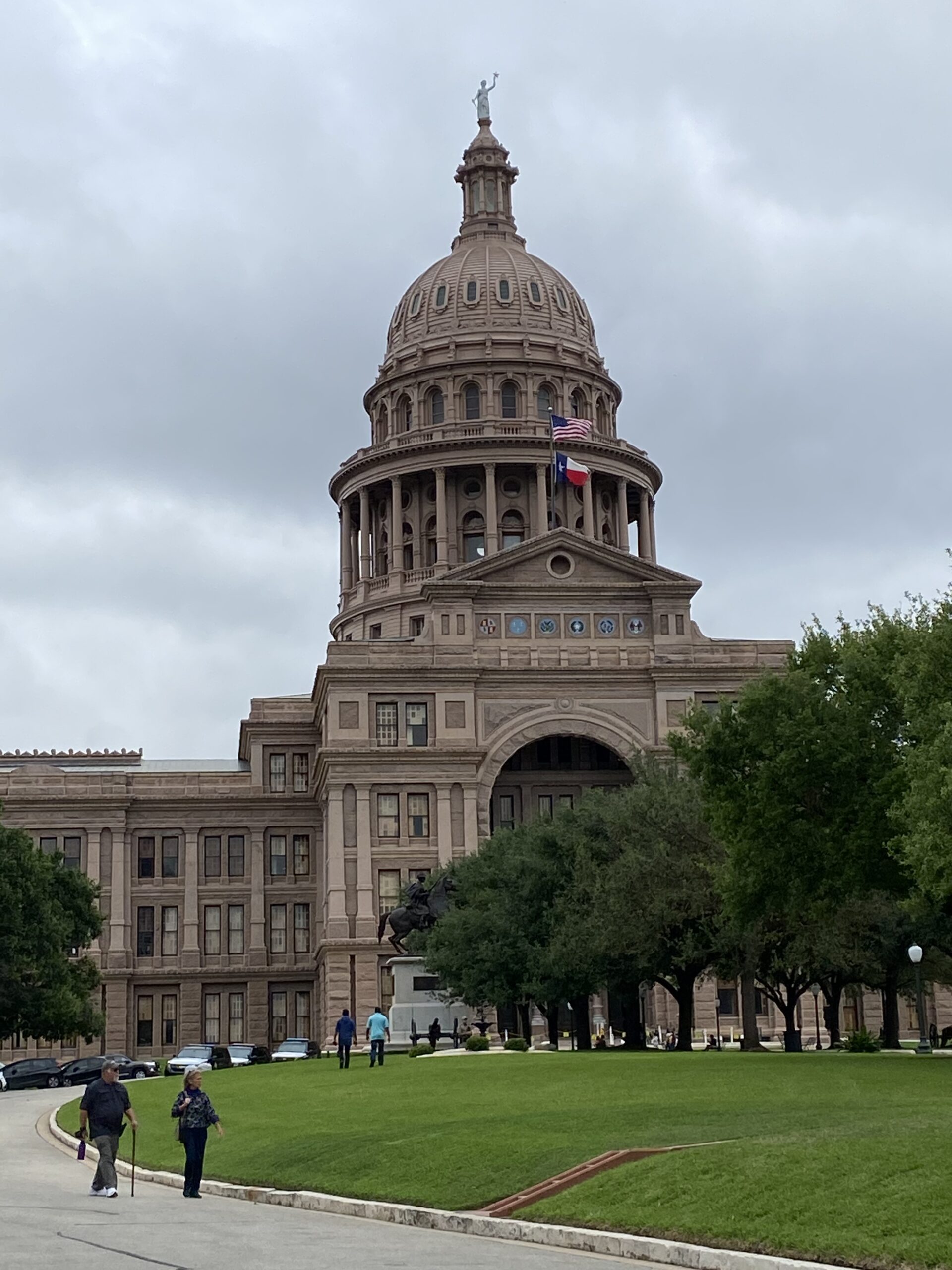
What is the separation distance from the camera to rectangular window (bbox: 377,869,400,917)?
326ft

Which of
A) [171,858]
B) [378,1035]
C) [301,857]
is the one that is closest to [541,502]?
[301,857]

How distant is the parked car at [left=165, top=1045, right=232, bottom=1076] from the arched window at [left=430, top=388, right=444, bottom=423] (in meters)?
58.2

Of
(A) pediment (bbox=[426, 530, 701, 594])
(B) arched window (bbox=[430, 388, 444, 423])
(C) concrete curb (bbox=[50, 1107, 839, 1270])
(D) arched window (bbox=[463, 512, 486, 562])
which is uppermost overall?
(B) arched window (bbox=[430, 388, 444, 423])

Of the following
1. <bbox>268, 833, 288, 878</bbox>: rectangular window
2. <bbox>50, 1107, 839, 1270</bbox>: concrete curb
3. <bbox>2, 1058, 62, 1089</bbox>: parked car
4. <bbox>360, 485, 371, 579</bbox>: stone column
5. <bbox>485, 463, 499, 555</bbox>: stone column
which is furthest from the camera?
<bbox>360, 485, 371, 579</bbox>: stone column

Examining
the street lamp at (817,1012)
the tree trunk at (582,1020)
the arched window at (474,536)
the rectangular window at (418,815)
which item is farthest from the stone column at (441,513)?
the tree trunk at (582,1020)

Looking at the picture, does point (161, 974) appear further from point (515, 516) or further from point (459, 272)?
point (459, 272)

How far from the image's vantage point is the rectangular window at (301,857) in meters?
115

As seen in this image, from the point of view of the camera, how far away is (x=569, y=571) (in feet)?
344

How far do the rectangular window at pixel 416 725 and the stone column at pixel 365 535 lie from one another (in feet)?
98.2

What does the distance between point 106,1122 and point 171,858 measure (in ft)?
296

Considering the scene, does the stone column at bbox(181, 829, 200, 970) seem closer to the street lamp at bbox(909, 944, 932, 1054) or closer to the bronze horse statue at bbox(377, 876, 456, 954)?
the bronze horse statue at bbox(377, 876, 456, 954)

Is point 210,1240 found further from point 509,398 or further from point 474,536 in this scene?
point 509,398

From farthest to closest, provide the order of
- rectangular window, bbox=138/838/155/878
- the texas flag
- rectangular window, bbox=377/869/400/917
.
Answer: the texas flag
rectangular window, bbox=138/838/155/878
rectangular window, bbox=377/869/400/917

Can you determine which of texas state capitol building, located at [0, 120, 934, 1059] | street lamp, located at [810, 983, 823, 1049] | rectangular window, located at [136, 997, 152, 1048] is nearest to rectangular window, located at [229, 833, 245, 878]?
texas state capitol building, located at [0, 120, 934, 1059]
